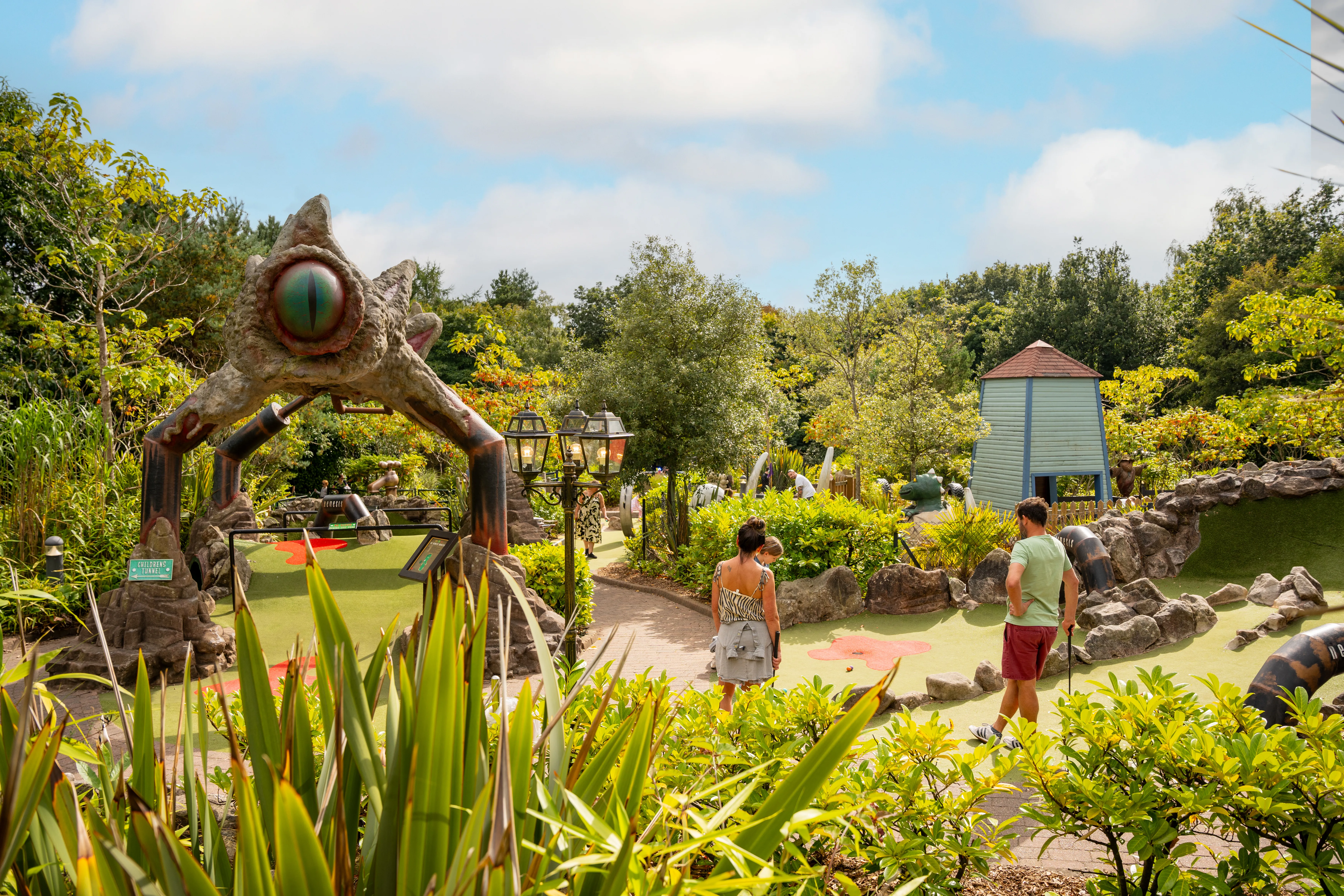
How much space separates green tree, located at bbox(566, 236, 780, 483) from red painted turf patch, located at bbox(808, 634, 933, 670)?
491 centimetres

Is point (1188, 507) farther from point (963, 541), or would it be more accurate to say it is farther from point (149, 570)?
point (149, 570)

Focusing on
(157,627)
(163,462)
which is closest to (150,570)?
→ (157,627)

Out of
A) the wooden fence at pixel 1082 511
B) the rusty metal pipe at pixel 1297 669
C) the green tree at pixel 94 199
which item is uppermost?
the green tree at pixel 94 199

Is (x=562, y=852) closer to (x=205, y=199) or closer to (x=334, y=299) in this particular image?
(x=334, y=299)

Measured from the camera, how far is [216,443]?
12.0 metres

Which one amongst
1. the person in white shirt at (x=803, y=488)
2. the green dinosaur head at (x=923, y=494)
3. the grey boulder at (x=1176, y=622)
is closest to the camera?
the grey boulder at (x=1176, y=622)

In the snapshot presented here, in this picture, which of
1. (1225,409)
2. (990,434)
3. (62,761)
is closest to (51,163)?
(62,761)

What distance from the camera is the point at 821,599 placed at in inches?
372

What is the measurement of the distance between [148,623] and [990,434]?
1635 centimetres

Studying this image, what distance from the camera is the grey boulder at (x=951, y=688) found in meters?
6.41

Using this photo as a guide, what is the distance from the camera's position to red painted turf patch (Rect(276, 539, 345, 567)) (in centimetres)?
932

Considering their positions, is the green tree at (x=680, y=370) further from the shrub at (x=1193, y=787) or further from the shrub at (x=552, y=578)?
the shrub at (x=1193, y=787)

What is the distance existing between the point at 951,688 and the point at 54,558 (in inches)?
358

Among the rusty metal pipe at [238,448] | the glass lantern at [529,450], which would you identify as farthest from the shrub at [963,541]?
the rusty metal pipe at [238,448]
